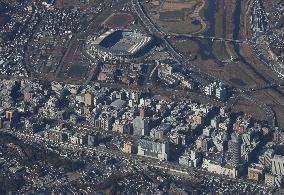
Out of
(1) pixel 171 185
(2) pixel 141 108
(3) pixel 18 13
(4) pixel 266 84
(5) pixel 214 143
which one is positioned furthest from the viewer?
(3) pixel 18 13

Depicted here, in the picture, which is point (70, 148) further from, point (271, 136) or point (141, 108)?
point (271, 136)

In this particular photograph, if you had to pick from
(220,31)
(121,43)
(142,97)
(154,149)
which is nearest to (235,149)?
(154,149)

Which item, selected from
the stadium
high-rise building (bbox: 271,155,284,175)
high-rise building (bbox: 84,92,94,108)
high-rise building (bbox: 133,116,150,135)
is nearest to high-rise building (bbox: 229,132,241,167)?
high-rise building (bbox: 271,155,284,175)

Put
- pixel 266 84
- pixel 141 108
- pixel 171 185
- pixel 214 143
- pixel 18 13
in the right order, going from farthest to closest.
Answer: pixel 18 13 < pixel 266 84 < pixel 141 108 < pixel 214 143 < pixel 171 185

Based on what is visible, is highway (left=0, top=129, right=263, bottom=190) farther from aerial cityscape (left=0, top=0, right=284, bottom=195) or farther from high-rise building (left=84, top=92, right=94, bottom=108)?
high-rise building (left=84, top=92, right=94, bottom=108)

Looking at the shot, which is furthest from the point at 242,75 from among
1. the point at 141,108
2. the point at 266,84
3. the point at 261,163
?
the point at 261,163
